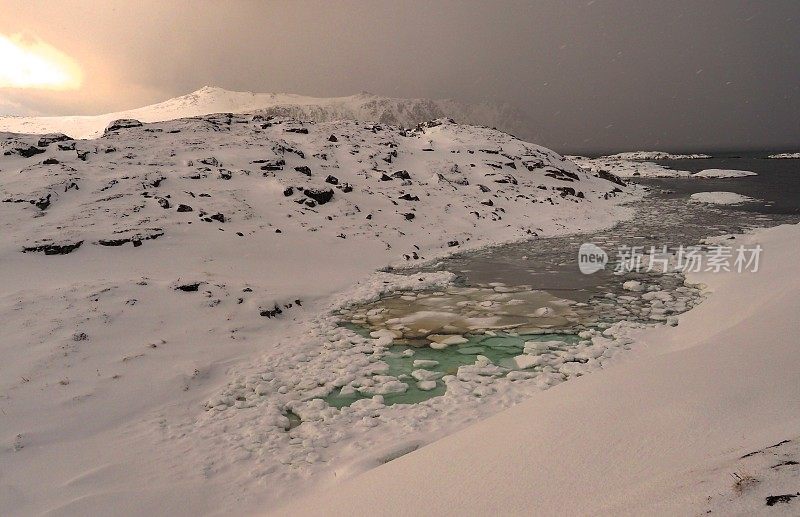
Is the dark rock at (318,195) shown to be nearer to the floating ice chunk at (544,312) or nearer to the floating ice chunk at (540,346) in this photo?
the floating ice chunk at (544,312)

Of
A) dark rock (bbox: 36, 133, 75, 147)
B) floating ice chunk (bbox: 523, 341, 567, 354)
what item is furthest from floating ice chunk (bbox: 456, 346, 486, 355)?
dark rock (bbox: 36, 133, 75, 147)

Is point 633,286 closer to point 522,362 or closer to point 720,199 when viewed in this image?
point 522,362

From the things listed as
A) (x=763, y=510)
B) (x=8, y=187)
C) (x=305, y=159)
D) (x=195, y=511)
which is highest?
(x=305, y=159)

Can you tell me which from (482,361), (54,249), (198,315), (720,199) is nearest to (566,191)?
(720,199)

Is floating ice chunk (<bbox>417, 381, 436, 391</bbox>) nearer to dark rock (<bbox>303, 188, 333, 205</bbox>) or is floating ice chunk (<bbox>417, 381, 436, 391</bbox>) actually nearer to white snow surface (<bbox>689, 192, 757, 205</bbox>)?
dark rock (<bbox>303, 188, 333, 205</bbox>)

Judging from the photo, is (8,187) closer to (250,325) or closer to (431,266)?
(250,325)

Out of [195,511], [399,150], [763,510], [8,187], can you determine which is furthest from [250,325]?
[399,150]

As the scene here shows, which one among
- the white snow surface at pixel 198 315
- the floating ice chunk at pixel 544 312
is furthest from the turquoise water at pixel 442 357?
the floating ice chunk at pixel 544 312
